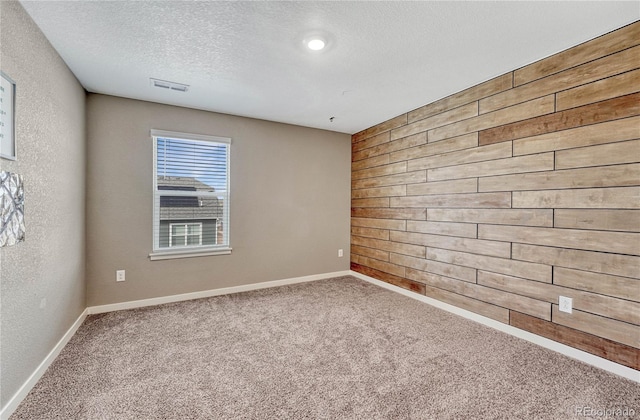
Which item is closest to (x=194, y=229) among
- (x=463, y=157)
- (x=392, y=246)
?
(x=392, y=246)

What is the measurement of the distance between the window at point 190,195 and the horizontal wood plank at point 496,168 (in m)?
2.76

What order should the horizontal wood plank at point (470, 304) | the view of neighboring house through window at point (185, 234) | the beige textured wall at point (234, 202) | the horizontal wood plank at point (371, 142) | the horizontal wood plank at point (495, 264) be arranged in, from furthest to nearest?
the horizontal wood plank at point (371, 142) < the view of neighboring house through window at point (185, 234) < the beige textured wall at point (234, 202) < the horizontal wood plank at point (470, 304) < the horizontal wood plank at point (495, 264)

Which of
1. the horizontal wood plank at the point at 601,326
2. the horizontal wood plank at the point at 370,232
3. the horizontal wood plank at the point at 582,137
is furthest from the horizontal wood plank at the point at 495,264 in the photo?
the horizontal wood plank at the point at 582,137

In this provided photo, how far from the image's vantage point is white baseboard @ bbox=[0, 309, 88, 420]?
162 centimetres

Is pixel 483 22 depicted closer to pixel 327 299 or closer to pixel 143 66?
pixel 143 66

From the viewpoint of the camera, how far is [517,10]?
186cm

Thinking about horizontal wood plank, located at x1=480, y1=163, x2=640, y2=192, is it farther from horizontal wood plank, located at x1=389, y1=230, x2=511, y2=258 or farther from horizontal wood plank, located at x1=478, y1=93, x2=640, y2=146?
horizontal wood plank, located at x1=389, y1=230, x2=511, y2=258

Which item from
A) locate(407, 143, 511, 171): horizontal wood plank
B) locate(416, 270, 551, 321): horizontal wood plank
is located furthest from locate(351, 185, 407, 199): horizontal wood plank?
locate(416, 270, 551, 321): horizontal wood plank

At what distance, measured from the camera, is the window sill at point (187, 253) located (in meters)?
3.48

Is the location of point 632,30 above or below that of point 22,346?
above

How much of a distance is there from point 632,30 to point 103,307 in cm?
532

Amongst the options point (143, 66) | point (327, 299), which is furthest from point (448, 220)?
point (143, 66)

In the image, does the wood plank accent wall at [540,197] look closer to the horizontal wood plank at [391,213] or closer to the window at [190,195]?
the horizontal wood plank at [391,213]

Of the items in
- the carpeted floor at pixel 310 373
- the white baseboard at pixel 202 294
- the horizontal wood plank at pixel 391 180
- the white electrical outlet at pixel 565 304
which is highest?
the horizontal wood plank at pixel 391 180
